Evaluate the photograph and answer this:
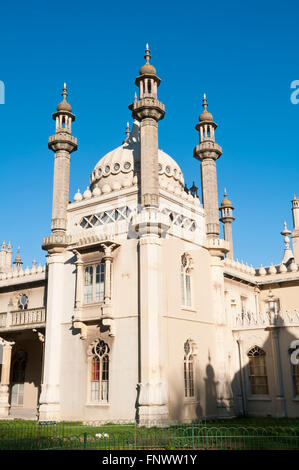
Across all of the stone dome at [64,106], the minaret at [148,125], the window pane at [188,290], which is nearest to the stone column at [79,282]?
the minaret at [148,125]

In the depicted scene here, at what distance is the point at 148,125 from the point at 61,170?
18.4 ft

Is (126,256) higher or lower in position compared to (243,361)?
higher

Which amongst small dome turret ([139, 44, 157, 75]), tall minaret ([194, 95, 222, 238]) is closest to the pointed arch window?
tall minaret ([194, 95, 222, 238])

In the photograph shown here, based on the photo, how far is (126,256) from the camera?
23.0m

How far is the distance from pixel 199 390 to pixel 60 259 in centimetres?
946

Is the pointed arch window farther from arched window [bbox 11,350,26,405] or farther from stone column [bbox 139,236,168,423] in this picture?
arched window [bbox 11,350,26,405]

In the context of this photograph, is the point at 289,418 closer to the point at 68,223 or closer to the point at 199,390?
the point at 199,390

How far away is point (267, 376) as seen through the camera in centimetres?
2564

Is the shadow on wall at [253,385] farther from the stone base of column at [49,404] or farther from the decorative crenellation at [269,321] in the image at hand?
the stone base of column at [49,404]

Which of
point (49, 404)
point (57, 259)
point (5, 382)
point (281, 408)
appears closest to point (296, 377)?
point (281, 408)

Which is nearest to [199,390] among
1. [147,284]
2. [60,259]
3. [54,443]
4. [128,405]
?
[128,405]

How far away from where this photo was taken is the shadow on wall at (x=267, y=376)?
81.3 ft

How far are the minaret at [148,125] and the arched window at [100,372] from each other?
6.95 meters

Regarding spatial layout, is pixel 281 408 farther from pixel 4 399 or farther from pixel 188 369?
pixel 4 399
